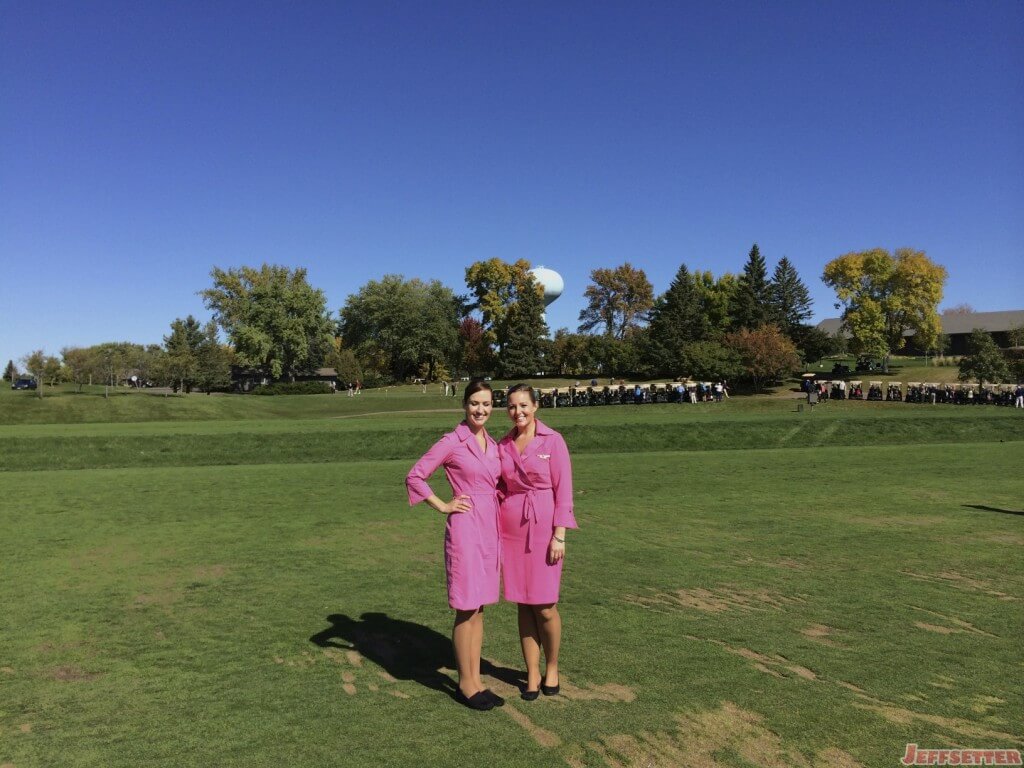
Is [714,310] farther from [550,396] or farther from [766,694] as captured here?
[766,694]

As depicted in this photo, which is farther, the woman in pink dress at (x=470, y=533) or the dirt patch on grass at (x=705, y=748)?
the woman in pink dress at (x=470, y=533)

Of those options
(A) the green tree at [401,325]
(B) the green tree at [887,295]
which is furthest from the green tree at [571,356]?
(B) the green tree at [887,295]

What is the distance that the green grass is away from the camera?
142 inches

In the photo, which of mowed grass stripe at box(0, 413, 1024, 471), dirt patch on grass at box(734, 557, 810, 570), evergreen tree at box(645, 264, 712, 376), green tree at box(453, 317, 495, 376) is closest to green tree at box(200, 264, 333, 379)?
green tree at box(453, 317, 495, 376)

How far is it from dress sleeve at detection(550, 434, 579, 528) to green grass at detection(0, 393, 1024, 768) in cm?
104

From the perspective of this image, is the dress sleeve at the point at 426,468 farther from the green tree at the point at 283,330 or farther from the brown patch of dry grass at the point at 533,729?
the green tree at the point at 283,330

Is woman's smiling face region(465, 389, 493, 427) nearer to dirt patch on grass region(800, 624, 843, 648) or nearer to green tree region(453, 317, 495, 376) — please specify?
dirt patch on grass region(800, 624, 843, 648)

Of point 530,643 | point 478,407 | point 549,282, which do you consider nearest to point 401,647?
point 530,643

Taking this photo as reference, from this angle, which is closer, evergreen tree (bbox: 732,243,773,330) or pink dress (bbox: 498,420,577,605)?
pink dress (bbox: 498,420,577,605)

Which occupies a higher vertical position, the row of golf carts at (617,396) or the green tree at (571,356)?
the green tree at (571,356)

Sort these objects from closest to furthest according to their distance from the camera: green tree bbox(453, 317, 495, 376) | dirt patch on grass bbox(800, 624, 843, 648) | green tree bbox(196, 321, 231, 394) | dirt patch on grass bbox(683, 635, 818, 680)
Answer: dirt patch on grass bbox(683, 635, 818, 680), dirt patch on grass bbox(800, 624, 843, 648), green tree bbox(196, 321, 231, 394), green tree bbox(453, 317, 495, 376)

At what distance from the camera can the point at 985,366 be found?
192 feet

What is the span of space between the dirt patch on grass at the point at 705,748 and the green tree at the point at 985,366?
64793 millimetres
